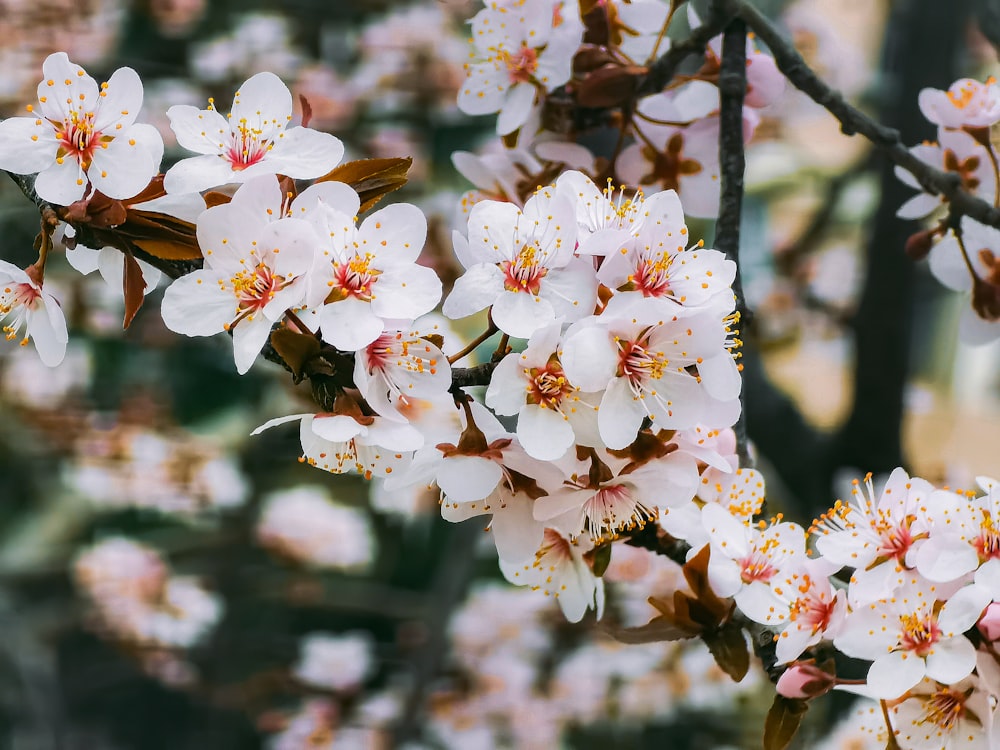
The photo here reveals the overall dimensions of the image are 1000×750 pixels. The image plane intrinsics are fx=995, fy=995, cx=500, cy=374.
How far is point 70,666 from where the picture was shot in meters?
2.14

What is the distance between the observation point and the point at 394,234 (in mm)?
397

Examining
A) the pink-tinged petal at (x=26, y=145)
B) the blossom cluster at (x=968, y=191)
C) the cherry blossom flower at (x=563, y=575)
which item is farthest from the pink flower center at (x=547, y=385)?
the blossom cluster at (x=968, y=191)

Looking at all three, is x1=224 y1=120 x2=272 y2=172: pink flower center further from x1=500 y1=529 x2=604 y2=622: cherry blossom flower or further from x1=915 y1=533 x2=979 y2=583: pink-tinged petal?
x1=915 y1=533 x2=979 y2=583: pink-tinged petal

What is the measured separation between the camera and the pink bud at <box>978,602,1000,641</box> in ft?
1.32

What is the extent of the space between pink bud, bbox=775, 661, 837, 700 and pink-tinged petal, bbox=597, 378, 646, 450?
136mm

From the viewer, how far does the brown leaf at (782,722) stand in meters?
0.43

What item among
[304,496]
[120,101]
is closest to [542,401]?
[120,101]

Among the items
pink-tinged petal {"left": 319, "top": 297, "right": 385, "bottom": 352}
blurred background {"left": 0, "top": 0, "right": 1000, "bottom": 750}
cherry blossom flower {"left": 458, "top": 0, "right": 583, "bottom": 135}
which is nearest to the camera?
pink-tinged petal {"left": 319, "top": 297, "right": 385, "bottom": 352}

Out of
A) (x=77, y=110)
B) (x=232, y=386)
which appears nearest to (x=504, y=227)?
(x=77, y=110)

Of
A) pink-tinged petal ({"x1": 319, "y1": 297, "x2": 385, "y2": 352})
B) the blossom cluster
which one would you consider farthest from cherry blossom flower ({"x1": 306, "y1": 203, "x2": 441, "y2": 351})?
the blossom cluster

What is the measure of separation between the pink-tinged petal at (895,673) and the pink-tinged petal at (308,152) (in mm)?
300

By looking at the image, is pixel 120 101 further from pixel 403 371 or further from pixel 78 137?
pixel 403 371

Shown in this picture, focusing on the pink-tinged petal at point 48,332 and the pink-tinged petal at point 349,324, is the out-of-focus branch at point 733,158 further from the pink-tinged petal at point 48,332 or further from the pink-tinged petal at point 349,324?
the pink-tinged petal at point 48,332

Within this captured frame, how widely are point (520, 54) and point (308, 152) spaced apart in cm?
22
